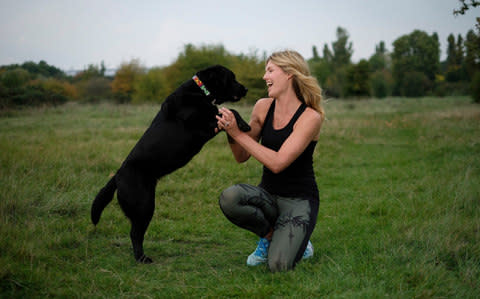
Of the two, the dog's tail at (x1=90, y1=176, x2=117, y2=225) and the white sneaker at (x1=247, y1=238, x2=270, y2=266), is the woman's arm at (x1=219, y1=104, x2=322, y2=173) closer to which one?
the white sneaker at (x1=247, y1=238, x2=270, y2=266)

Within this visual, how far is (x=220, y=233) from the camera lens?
12.7 feet

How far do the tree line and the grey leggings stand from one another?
8.71 ft

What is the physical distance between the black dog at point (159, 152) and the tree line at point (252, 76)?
2.39 metres

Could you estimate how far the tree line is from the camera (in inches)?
488

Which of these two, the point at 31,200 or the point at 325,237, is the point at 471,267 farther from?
the point at 31,200

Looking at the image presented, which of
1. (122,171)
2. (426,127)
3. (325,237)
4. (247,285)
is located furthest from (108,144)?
(426,127)

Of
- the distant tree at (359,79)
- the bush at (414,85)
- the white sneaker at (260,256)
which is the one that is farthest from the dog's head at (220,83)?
the bush at (414,85)

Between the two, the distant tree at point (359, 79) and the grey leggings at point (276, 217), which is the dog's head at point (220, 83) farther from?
the distant tree at point (359, 79)

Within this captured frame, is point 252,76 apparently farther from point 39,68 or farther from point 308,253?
point 308,253

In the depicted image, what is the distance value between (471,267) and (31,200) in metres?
4.29

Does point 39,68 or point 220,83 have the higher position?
point 39,68

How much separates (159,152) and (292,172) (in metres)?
1.14

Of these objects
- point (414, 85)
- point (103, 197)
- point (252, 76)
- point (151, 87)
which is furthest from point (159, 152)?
point (414, 85)

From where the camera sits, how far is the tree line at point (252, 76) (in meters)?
12.4
